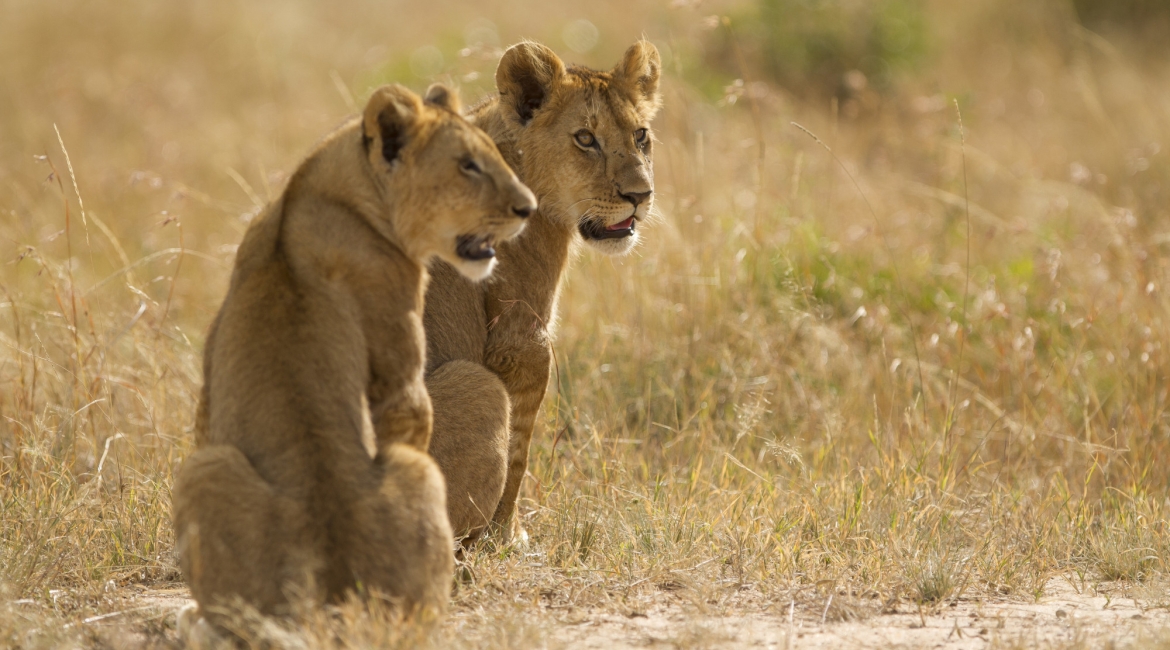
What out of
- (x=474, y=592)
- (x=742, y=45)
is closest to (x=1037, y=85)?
(x=742, y=45)

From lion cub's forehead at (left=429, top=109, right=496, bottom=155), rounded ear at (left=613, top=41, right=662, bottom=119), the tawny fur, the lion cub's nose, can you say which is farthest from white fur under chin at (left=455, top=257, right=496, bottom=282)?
rounded ear at (left=613, top=41, right=662, bottom=119)

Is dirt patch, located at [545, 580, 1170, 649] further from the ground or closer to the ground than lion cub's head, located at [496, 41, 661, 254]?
closer to the ground

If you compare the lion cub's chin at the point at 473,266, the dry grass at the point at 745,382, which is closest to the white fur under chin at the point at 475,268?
the lion cub's chin at the point at 473,266

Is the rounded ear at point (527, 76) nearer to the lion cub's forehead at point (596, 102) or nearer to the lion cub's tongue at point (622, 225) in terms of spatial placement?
the lion cub's forehead at point (596, 102)

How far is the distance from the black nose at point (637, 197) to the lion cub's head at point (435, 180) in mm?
1350

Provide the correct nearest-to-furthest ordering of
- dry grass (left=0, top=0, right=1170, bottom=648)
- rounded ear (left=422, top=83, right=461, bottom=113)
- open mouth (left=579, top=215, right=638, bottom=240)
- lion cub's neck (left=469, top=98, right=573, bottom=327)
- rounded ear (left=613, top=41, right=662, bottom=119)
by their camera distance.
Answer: rounded ear (left=422, top=83, right=461, bottom=113)
dry grass (left=0, top=0, right=1170, bottom=648)
lion cub's neck (left=469, top=98, right=573, bottom=327)
open mouth (left=579, top=215, right=638, bottom=240)
rounded ear (left=613, top=41, right=662, bottom=119)

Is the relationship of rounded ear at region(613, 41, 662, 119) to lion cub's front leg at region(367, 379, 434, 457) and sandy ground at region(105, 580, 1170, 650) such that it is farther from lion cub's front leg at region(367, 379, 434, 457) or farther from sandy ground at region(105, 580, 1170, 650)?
sandy ground at region(105, 580, 1170, 650)

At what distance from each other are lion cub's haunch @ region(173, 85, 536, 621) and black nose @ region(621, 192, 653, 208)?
1.26 metres

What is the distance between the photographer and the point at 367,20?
20.5 metres

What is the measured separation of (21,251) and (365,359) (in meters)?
2.54

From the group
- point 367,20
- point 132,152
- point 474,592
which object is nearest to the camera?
point 474,592

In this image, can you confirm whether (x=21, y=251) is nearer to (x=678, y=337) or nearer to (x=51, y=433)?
(x=51, y=433)

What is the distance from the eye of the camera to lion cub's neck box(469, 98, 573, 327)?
5.11 m

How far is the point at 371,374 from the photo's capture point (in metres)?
3.78
